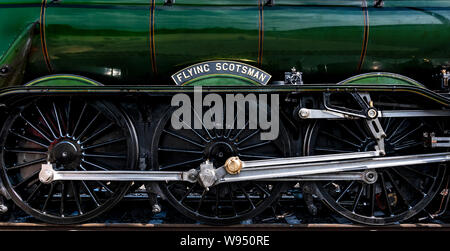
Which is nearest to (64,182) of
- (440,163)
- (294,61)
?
(294,61)

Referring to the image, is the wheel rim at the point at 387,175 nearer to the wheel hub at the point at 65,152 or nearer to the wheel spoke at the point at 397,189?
the wheel spoke at the point at 397,189

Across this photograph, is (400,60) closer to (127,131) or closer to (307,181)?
(307,181)

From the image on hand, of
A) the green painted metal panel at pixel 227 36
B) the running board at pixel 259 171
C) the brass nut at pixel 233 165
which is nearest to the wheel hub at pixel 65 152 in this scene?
the running board at pixel 259 171

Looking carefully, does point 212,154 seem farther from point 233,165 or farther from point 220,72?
point 220,72

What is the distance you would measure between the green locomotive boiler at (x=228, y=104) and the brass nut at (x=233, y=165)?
0.24ft

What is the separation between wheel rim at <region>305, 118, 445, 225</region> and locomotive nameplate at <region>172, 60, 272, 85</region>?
0.68m

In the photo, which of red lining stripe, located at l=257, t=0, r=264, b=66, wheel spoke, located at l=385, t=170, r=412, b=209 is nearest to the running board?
wheel spoke, located at l=385, t=170, r=412, b=209

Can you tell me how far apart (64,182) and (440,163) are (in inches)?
134

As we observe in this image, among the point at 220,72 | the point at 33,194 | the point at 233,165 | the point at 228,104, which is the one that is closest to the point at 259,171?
the point at 233,165

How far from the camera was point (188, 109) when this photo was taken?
8.95ft

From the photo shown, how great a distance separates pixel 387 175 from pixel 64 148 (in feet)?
9.59

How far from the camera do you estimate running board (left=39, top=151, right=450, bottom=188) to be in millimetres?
2545

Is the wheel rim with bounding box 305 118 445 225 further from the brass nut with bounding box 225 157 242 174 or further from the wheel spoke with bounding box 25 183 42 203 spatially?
the wheel spoke with bounding box 25 183 42 203

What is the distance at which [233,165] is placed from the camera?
2510 millimetres
